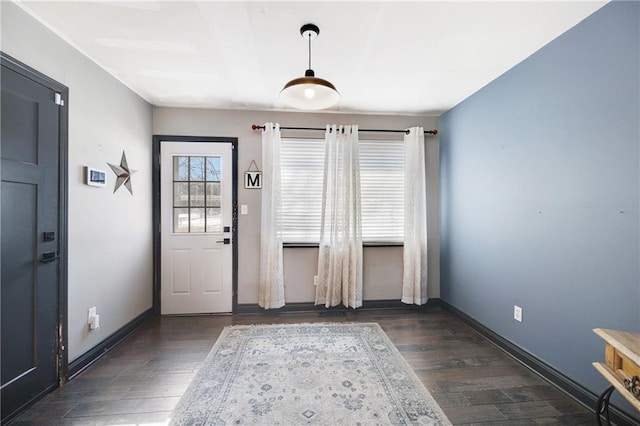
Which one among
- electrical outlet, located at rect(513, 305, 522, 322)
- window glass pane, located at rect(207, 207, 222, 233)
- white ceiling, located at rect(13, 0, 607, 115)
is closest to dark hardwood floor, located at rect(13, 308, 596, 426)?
electrical outlet, located at rect(513, 305, 522, 322)

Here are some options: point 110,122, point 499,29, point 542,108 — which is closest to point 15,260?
point 110,122

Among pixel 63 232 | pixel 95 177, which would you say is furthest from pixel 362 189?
pixel 63 232

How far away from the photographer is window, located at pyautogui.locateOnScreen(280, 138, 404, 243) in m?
3.46

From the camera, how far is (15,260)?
66.9 inches

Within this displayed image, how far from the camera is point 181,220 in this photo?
3375 mm

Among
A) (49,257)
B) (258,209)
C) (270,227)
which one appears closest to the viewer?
(49,257)

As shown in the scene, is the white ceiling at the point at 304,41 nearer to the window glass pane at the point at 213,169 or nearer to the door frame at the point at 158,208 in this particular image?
the door frame at the point at 158,208

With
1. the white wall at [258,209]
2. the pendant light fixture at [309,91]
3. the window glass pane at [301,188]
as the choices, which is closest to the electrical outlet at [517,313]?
the white wall at [258,209]

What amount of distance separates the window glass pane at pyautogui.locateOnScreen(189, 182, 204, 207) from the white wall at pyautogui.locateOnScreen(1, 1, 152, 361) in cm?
48

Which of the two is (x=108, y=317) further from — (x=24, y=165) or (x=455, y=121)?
(x=455, y=121)

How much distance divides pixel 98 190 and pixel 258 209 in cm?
158

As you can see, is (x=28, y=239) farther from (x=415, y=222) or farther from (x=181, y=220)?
(x=415, y=222)

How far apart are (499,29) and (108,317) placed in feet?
13.1

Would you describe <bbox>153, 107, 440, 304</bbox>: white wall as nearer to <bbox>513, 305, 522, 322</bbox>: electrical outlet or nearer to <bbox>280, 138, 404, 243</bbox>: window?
<bbox>280, 138, 404, 243</bbox>: window
